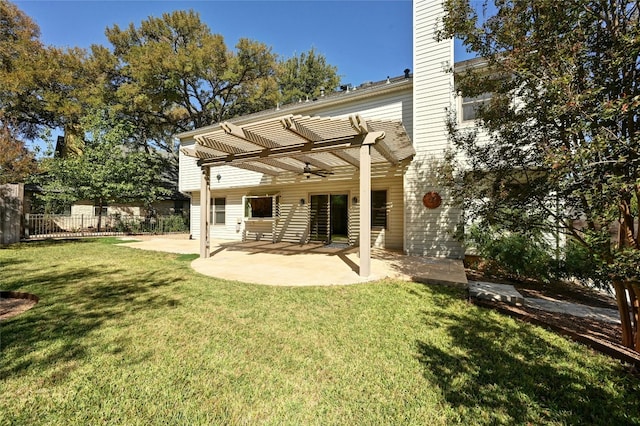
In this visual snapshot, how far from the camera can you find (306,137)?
5.86 m

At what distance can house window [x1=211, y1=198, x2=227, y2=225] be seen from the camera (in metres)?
13.7

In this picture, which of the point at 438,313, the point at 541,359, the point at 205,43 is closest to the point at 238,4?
the point at 205,43

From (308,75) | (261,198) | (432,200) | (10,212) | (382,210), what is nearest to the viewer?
(432,200)

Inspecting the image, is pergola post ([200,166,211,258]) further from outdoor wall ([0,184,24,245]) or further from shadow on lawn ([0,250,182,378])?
outdoor wall ([0,184,24,245])

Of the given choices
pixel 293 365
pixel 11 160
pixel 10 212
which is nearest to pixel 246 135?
pixel 293 365

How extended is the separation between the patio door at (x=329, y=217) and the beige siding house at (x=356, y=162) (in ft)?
0.13

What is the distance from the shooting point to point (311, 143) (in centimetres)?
618

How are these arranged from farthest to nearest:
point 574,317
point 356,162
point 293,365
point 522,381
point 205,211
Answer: point 356,162 → point 205,211 → point 574,317 → point 293,365 → point 522,381

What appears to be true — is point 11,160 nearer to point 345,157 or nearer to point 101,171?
point 101,171

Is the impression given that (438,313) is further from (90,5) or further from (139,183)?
(139,183)

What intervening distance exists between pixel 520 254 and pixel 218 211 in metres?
12.4

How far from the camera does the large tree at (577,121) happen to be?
7.49 ft

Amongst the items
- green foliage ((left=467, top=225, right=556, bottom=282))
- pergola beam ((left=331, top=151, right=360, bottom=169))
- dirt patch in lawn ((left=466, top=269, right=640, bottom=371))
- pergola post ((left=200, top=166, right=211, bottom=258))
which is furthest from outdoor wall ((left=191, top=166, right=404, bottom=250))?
pergola post ((left=200, top=166, right=211, bottom=258))

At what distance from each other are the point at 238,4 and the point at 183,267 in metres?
11.4
